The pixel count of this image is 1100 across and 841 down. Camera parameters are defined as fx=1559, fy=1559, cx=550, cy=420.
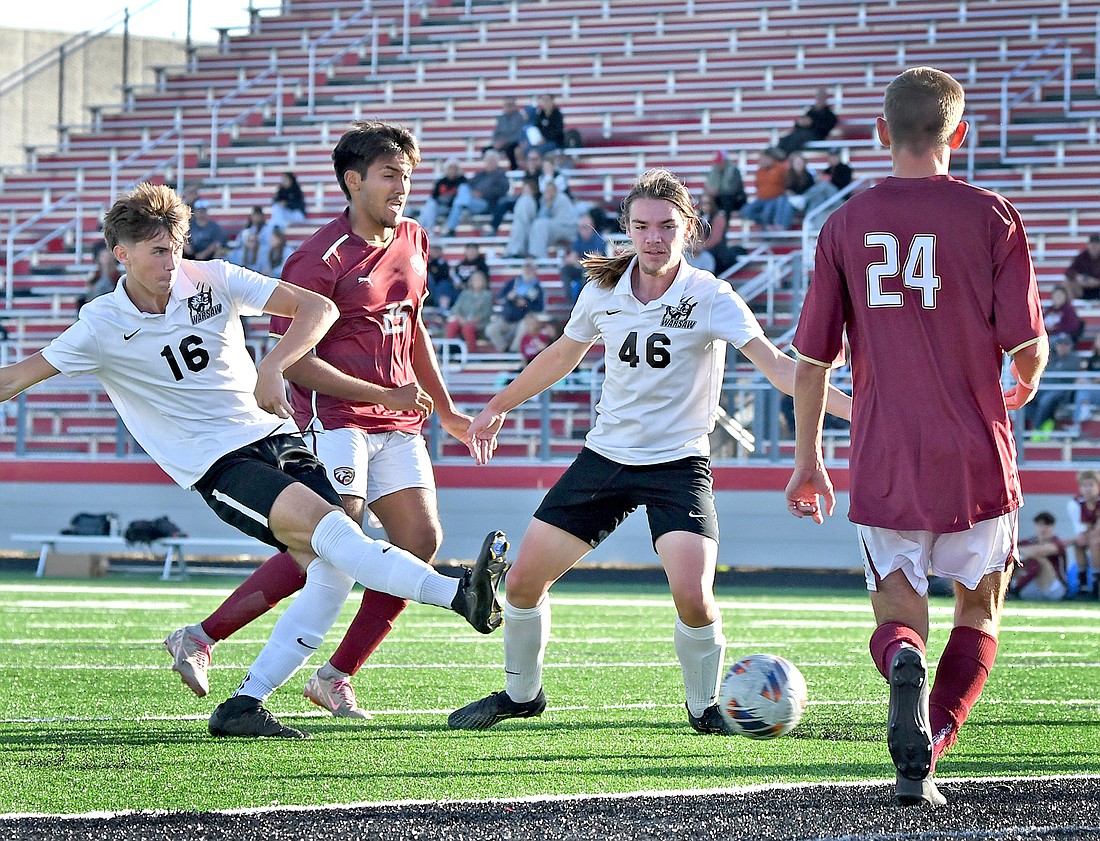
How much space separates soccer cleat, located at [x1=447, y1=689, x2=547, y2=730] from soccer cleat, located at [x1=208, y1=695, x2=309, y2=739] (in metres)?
0.60

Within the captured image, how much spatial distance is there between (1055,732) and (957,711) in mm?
1623

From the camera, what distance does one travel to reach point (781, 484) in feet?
45.9

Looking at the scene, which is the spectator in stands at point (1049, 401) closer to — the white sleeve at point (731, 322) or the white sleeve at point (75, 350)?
the white sleeve at point (731, 322)

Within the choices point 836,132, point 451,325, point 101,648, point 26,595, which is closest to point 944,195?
point 101,648

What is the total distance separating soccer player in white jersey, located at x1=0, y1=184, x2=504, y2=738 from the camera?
5.09m

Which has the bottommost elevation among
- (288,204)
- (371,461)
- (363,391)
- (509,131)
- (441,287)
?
(371,461)

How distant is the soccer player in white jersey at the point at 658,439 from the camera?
17.2ft

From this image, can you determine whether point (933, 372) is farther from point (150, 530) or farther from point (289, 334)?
point (150, 530)

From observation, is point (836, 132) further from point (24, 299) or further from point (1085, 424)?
point (24, 299)

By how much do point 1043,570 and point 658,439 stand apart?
8.53 meters

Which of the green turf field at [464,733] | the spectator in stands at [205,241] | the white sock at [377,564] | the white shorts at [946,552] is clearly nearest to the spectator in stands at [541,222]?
the spectator in stands at [205,241]

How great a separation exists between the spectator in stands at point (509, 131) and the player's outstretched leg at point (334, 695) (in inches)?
607

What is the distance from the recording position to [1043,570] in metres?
12.9

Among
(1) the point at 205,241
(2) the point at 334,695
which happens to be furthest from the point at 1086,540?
(1) the point at 205,241
